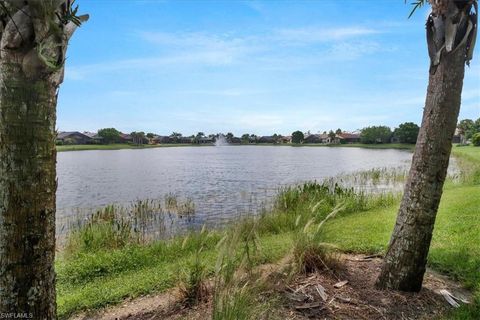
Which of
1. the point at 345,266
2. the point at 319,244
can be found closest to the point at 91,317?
the point at 319,244

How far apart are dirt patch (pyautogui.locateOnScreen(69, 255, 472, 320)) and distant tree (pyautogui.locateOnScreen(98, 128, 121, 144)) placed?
11831 centimetres

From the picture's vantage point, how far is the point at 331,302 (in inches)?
165

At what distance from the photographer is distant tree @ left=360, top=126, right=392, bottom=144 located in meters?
121

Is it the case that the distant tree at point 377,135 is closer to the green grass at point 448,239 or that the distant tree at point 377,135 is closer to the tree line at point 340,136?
the tree line at point 340,136

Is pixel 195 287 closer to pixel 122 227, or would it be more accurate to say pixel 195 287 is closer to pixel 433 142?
pixel 433 142

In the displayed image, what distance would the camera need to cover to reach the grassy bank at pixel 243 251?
5.11 meters

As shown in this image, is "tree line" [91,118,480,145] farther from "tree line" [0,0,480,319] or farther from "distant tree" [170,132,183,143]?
"tree line" [0,0,480,319]

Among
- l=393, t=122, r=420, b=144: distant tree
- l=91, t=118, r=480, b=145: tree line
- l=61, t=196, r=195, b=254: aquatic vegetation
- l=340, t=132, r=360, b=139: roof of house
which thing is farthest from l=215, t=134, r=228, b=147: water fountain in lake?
l=61, t=196, r=195, b=254: aquatic vegetation

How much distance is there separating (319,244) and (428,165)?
6.05 ft

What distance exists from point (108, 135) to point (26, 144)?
120 m

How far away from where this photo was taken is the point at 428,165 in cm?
418

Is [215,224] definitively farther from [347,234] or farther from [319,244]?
[319,244]

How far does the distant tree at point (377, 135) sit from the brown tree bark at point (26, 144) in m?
128

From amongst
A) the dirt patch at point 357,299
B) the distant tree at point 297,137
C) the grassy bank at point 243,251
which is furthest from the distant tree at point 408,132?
the dirt patch at point 357,299
